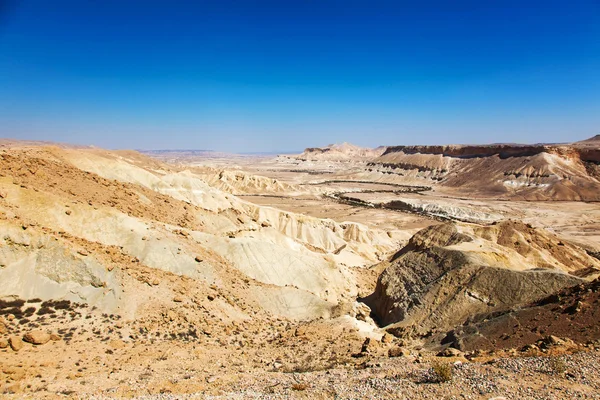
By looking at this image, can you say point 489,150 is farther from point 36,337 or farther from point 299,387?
point 36,337

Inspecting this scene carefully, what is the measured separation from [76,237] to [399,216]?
62458 millimetres

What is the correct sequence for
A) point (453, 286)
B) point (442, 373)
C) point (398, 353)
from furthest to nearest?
point (453, 286)
point (398, 353)
point (442, 373)

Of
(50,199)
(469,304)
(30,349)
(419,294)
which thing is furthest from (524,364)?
(50,199)

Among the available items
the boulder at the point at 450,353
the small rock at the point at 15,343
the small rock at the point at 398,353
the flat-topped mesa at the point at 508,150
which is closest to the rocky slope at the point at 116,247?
the small rock at the point at 15,343

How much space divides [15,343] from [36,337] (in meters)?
0.60

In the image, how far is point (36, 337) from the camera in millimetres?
12258

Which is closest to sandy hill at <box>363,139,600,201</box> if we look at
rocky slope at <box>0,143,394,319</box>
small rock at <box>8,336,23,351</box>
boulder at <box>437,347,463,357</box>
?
rocky slope at <box>0,143,394,319</box>

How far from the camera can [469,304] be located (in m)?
17.3

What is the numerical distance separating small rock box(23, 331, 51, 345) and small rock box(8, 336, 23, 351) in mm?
248

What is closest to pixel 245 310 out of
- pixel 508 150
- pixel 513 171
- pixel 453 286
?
pixel 453 286

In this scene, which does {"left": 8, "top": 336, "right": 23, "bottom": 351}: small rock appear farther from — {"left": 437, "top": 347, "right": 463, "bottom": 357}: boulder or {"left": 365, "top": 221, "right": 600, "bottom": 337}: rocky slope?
{"left": 365, "top": 221, "right": 600, "bottom": 337}: rocky slope

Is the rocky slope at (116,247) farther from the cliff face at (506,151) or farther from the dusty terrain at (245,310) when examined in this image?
the cliff face at (506,151)

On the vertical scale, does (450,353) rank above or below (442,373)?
below

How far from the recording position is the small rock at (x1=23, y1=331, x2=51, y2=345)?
Result: 12.2 metres
